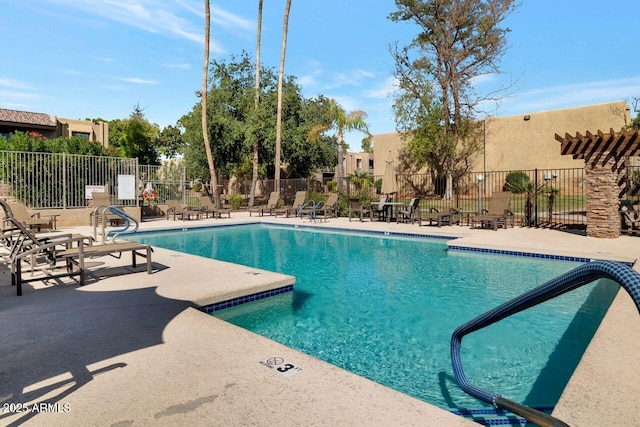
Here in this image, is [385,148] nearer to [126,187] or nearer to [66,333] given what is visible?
[126,187]

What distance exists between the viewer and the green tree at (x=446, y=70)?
24094 millimetres

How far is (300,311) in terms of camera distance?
5074mm

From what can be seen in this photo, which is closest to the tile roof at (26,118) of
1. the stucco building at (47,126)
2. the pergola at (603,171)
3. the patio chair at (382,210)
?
the stucco building at (47,126)

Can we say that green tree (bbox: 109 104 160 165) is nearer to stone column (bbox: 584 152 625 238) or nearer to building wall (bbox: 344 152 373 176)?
building wall (bbox: 344 152 373 176)

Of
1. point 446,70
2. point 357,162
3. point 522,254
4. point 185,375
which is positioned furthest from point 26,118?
point 185,375

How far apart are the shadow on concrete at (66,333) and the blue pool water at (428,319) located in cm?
104

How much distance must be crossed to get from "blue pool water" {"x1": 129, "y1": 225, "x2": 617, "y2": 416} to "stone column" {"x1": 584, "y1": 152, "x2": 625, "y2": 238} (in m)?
2.99

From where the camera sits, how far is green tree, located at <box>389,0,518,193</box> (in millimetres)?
24094

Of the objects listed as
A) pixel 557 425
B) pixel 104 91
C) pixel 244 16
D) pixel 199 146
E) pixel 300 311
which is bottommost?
pixel 300 311

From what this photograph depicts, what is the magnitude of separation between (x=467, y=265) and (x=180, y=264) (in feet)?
17.6

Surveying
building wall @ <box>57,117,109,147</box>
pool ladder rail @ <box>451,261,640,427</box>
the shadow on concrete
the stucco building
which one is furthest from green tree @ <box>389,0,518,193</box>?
building wall @ <box>57,117,109,147</box>

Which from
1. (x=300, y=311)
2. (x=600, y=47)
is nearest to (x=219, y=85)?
(x=600, y=47)

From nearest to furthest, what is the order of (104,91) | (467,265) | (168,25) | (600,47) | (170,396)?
(170,396), (467,265), (168,25), (600,47), (104,91)

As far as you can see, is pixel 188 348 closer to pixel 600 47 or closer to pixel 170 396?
pixel 170 396
